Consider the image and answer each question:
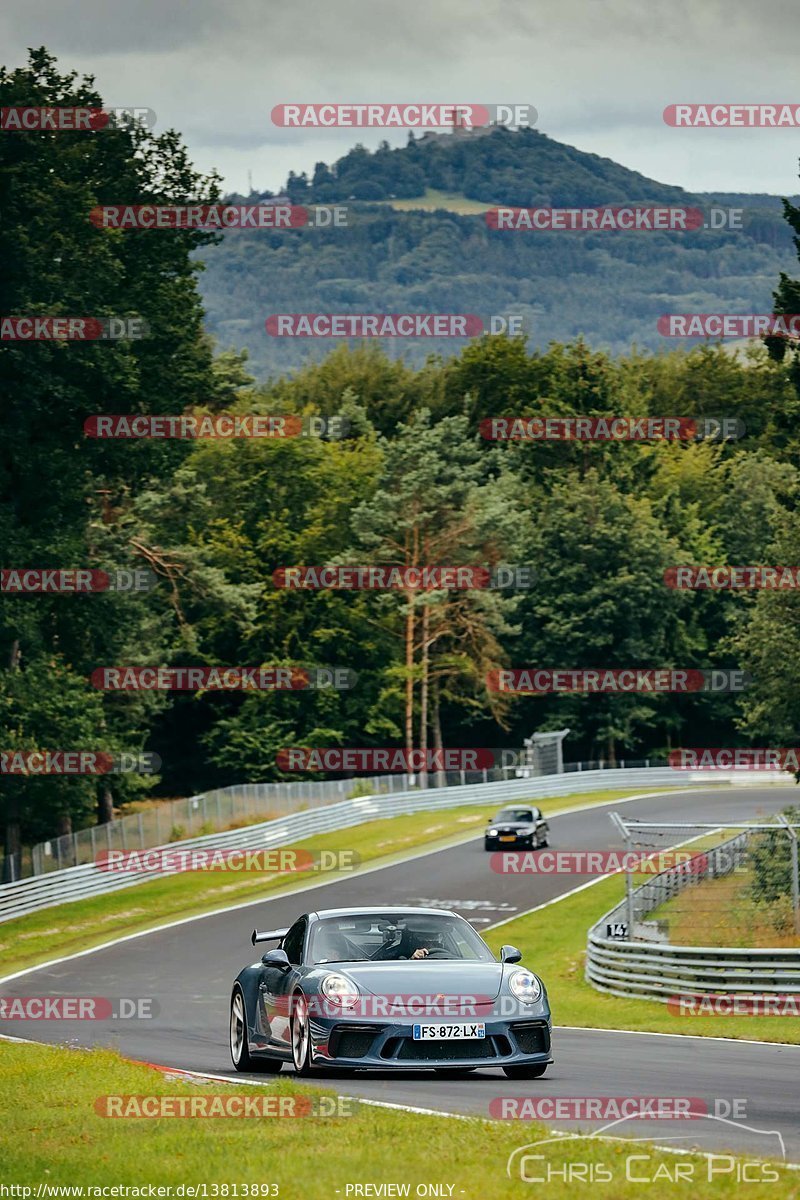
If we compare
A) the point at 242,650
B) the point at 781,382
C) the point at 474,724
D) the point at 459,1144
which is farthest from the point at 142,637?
the point at 459,1144

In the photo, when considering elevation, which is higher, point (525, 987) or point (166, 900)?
point (525, 987)

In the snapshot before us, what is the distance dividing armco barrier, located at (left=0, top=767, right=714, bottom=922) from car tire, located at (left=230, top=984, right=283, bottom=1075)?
91.0 feet

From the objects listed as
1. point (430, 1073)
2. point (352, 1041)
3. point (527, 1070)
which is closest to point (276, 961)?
point (352, 1041)

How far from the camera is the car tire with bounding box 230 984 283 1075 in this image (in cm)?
1472

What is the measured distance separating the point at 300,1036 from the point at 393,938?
45.8 inches

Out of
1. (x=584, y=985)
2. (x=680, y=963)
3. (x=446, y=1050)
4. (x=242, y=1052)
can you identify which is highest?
(x=446, y=1050)

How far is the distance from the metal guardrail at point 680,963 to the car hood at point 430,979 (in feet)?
33.2

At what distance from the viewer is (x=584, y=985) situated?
29.5 metres

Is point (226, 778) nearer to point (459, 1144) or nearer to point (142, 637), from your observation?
point (142, 637)

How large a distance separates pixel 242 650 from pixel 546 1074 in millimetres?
71265

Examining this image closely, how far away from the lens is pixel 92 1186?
8688 millimetres

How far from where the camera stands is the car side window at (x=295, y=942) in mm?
14227

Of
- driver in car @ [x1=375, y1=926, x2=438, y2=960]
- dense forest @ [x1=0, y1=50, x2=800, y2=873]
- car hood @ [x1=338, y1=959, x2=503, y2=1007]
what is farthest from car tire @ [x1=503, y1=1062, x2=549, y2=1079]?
dense forest @ [x1=0, y1=50, x2=800, y2=873]

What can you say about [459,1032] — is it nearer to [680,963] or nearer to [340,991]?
[340,991]
